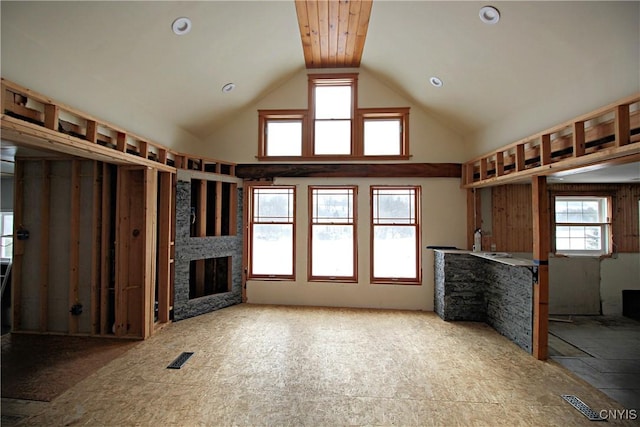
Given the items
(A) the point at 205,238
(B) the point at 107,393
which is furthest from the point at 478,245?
(B) the point at 107,393

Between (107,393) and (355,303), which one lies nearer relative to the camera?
(107,393)

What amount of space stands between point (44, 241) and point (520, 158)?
706 centimetres

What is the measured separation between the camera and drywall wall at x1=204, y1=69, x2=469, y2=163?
222 inches

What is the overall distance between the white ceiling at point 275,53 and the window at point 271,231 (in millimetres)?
1941

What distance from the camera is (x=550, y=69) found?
10.8 ft

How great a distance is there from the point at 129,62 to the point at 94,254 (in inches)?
110

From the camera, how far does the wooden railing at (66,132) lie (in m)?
2.50

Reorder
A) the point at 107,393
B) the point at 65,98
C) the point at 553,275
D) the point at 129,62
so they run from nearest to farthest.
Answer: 1. the point at 107,393
2. the point at 65,98
3. the point at 129,62
4. the point at 553,275

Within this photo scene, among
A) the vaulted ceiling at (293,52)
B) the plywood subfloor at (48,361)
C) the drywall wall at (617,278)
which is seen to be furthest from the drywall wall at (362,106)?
the plywood subfloor at (48,361)

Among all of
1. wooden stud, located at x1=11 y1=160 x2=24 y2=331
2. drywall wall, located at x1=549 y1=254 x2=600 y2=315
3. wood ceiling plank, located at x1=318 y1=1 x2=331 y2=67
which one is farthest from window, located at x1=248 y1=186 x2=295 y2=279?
drywall wall, located at x1=549 y1=254 x2=600 y2=315

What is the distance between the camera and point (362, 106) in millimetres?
5723

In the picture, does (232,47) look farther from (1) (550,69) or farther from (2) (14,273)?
(2) (14,273)

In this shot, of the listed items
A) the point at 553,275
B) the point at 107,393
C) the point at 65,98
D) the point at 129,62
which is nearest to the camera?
the point at 107,393

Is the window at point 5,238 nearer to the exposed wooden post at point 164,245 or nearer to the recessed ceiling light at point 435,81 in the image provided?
the exposed wooden post at point 164,245
